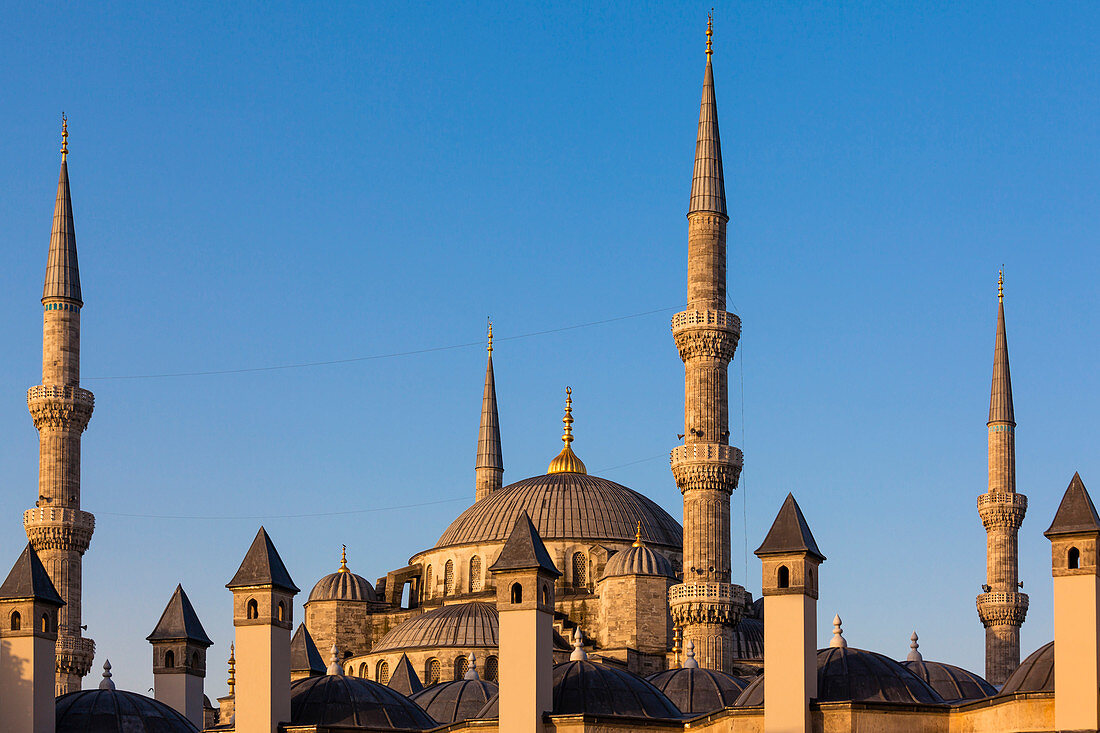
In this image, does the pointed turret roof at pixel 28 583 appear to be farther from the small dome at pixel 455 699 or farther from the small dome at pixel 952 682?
the small dome at pixel 952 682

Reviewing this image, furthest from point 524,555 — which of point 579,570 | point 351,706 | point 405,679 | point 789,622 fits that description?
point 579,570

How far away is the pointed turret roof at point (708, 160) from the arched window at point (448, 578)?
1393 centimetres

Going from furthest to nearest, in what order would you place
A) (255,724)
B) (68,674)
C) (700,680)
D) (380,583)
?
(380,583)
(68,674)
(700,680)
(255,724)

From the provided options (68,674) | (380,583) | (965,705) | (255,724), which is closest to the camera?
(965,705)

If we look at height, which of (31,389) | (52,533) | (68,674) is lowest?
(68,674)

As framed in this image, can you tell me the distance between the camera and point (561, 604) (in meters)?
47.7

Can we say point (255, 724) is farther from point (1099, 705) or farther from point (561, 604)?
point (561, 604)

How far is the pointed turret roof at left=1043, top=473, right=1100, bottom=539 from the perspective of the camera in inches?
931

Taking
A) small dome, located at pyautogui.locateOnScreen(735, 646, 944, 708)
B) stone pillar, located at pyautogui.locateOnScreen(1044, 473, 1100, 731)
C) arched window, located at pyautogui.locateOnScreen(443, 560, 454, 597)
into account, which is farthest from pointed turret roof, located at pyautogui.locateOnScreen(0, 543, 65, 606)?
arched window, located at pyautogui.locateOnScreen(443, 560, 454, 597)

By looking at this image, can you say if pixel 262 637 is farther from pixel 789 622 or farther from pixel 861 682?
pixel 861 682

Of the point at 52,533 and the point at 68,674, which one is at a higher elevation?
the point at 52,533

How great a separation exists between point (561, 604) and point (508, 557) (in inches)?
853

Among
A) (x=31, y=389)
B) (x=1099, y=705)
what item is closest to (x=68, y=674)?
(x=31, y=389)

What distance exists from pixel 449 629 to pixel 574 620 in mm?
4061
